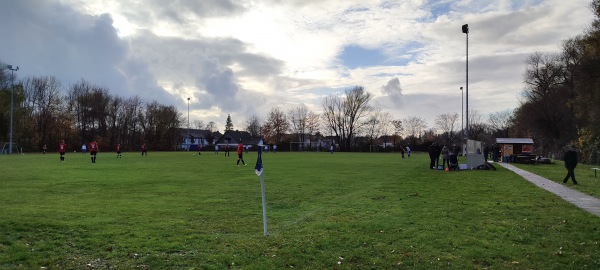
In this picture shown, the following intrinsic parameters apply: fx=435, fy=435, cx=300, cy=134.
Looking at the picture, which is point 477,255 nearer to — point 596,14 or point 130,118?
point 596,14

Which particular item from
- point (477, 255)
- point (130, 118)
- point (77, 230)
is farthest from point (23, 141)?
point (477, 255)

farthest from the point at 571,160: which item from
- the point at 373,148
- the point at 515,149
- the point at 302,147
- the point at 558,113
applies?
the point at 302,147

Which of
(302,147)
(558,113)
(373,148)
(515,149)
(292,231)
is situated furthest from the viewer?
(302,147)

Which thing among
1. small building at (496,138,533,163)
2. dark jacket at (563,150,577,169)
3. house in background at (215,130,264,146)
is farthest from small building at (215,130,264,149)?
dark jacket at (563,150,577,169)

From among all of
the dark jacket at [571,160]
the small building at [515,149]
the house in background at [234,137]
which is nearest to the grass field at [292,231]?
the dark jacket at [571,160]

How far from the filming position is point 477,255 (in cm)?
670

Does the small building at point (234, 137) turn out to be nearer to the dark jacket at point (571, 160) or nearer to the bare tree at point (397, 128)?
the bare tree at point (397, 128)

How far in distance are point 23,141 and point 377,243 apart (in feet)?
249

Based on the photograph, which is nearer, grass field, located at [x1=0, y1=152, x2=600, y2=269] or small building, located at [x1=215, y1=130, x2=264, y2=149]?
grass field, located at [x1=0, y1=152, x2=600, y2=269]

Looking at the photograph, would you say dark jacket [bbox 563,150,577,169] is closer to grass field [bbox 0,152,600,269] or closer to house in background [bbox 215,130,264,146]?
grass field [bbox 0,152,600,269]

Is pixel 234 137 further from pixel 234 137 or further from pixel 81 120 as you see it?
pixel 81 120

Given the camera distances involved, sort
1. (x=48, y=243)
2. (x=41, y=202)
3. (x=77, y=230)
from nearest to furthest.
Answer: (x=48, y=243), (x=77, y=230), (x=41, y=202)

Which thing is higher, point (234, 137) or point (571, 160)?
point (234, 137)

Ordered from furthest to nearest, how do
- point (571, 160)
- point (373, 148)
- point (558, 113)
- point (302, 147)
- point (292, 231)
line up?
1. point (302, 147)
2. point (373, 148)
3. point (558, 113)
4. point (571, 160)
5. point (292, 231)
